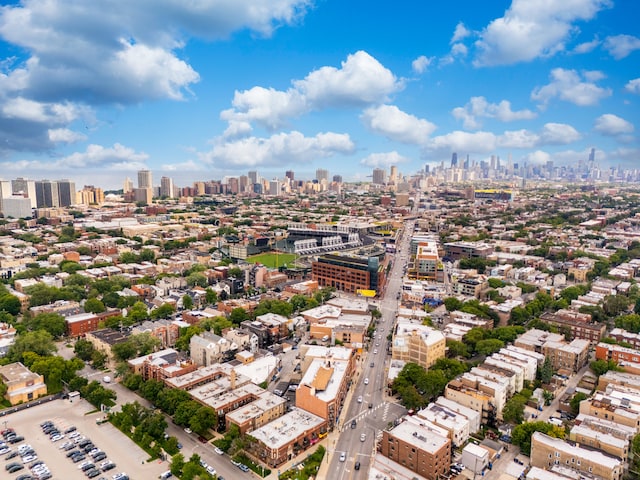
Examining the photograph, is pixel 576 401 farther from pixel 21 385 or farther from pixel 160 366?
pixel 21 385

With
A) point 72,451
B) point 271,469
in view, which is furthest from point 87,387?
point 271,469

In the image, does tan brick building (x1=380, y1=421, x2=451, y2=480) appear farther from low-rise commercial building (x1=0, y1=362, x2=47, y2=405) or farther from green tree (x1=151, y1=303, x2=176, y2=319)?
green tree (x1=151, y1=303, x2=176, y2=319)

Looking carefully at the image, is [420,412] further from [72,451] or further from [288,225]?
[288,225]

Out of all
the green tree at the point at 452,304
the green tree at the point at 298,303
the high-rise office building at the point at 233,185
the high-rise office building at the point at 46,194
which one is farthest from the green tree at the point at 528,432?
the high-rise office building at the point at 233,185

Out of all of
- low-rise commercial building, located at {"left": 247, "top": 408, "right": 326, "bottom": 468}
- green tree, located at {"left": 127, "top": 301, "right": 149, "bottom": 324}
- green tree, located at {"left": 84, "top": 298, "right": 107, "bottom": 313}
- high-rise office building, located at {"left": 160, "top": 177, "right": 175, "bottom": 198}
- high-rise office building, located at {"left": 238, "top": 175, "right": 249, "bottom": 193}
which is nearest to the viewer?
low-rise commercial building, located at {"left": 247, "top": 408, "right": 326, "bottom": 468}

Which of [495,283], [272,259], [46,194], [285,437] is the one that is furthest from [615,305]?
[46,194]

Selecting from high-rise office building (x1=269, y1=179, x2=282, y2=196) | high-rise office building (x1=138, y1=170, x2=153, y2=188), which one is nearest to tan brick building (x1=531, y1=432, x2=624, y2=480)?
high-rise office building (x1=138, y1=170, x2=153, y2=188)

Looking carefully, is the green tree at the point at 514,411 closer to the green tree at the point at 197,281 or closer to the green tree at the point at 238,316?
the green tree at the point at 238,316
